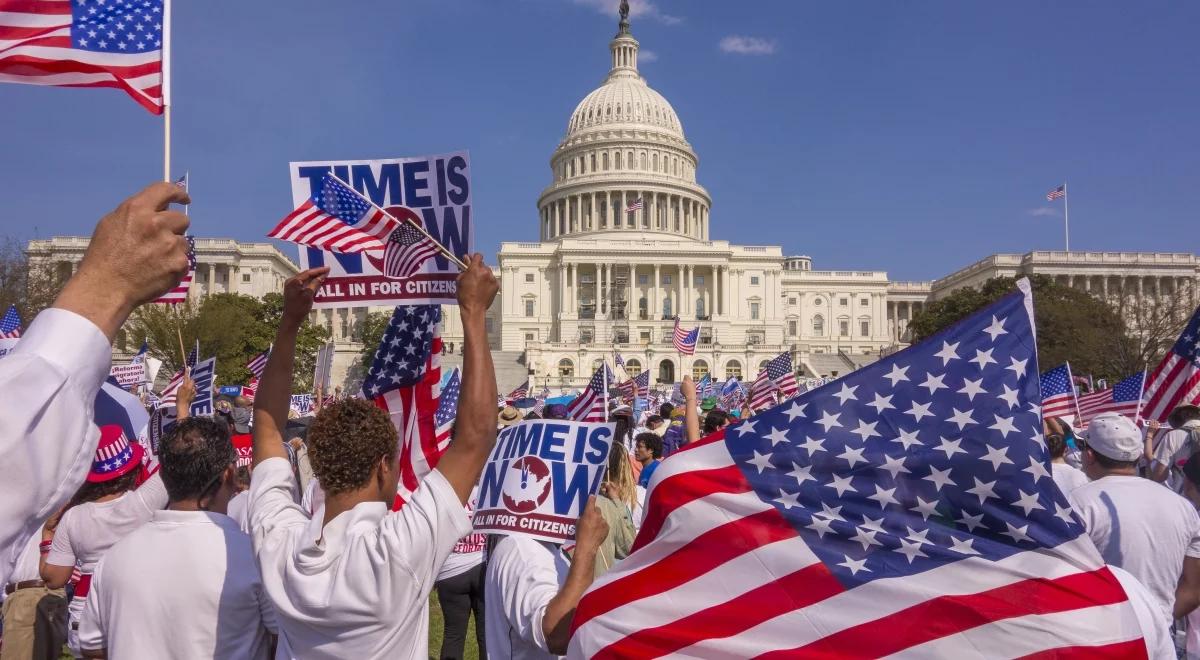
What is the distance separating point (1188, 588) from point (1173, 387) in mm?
5107

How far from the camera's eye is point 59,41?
132 inches

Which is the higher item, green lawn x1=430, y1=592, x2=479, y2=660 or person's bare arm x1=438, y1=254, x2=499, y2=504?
person's bare arm x1=438, y1=254, x2=499, y2=504

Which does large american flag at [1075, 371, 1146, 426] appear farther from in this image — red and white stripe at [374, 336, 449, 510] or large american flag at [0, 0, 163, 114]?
large american flag at [0, 0, 163, 114]

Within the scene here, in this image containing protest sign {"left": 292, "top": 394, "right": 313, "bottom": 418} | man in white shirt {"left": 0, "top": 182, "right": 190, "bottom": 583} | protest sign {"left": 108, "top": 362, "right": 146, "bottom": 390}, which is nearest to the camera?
man in white shirt {"left": 0, "top": 182, "right": 190, "bottom": 583}

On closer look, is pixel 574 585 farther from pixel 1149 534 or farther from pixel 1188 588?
pixel 1188 588

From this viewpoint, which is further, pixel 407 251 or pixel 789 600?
pixel 407 251

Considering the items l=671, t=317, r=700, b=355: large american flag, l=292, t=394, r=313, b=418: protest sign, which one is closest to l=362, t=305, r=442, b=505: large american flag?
l=292, t=394, r=313, b=418: protest sign

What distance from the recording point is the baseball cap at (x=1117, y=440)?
464 centimetres

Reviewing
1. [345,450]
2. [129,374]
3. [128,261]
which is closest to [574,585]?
[345,450]

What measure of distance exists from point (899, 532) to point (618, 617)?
0.99 meters

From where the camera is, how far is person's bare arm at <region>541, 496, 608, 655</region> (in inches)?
120

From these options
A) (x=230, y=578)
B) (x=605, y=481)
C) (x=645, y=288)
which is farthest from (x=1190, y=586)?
(x=645, y=288)

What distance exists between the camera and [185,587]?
296cm

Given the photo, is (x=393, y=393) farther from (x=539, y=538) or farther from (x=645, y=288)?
(x=645, y=288)
